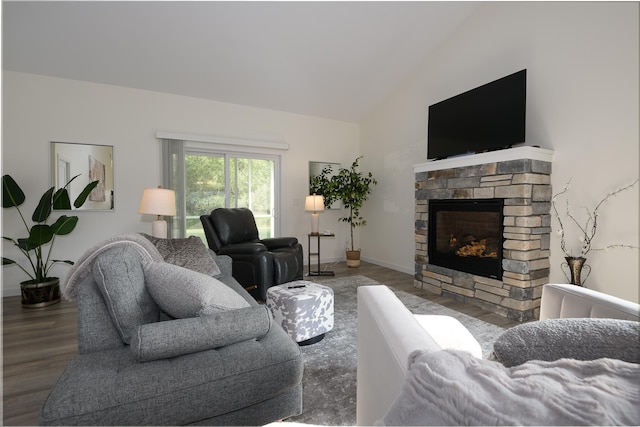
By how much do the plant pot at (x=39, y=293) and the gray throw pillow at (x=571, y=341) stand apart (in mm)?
4134

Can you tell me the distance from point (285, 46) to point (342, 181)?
2.21 m

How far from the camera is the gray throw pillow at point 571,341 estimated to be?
0.61m

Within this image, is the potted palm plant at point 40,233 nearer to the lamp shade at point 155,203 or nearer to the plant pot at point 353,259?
the lamp shade at point 155,203

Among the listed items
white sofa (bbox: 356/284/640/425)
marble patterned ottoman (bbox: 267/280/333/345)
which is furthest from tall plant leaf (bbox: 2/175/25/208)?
white sofa (bbox: 356/284/640/425)

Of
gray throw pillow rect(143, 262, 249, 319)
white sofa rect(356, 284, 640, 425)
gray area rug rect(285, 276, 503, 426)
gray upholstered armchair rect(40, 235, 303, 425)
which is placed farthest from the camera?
gray area rug rect(285, 276, 503, 426)

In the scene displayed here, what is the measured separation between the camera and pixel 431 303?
10.2 feet

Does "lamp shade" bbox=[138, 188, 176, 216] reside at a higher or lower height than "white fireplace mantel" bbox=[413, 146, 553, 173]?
lower

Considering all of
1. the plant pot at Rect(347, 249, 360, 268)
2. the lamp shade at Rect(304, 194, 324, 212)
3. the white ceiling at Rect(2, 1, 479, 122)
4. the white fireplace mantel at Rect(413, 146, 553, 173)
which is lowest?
the plant pot at Rect(347, 249, 360, 268)

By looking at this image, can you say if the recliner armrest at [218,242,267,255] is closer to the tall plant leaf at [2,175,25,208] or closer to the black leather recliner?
the black leather recliner

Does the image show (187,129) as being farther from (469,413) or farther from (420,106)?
(469,413)

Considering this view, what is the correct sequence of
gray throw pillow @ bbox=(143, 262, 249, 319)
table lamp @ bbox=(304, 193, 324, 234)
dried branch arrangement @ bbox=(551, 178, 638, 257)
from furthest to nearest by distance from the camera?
1. table lamp @ bbox=(304, 193, 324, 234)
2. dried branch arrangement @ bbox=(551, 178, 638, 257)
3. gray throw pillow @ bbox=(143, 262, 249, 319)

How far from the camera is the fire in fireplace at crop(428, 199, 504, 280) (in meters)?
2.91

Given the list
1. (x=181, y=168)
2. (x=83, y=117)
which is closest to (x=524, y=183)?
(x=181, y=168)

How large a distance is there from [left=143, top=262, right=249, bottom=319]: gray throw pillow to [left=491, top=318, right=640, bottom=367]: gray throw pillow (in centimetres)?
100
